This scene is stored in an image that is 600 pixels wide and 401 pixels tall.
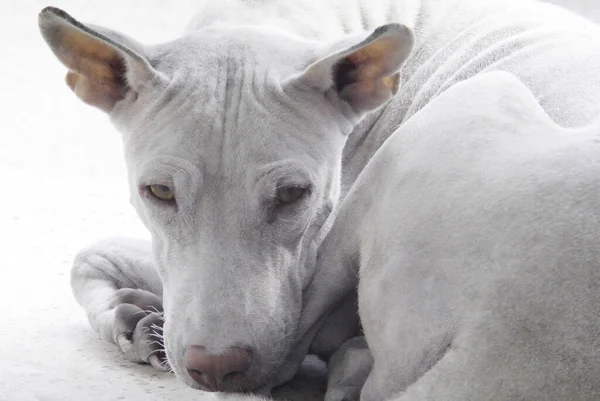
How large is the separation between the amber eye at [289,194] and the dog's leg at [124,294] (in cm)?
57

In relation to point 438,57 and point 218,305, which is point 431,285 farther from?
point 438,57

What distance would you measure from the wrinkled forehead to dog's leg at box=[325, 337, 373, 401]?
584 mm

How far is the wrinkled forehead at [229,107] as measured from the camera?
2668mm

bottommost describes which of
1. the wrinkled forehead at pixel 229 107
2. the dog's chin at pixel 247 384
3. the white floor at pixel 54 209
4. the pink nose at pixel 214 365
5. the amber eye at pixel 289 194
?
the white floor at pixel 54 209

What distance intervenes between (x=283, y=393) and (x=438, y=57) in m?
1.49

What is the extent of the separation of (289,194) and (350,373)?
0.54 m

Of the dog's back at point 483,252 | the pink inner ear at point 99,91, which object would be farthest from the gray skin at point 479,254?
the pink inner ear at point 99,91

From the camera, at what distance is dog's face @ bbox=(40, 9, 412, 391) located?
8.25ft

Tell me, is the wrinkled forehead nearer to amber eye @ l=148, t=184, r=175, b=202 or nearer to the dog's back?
amber eye @ l=148, t=184, r=175, b=202

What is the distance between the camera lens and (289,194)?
8.91 ft

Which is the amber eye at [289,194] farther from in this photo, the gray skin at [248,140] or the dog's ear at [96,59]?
the dog's ear at [96,59]

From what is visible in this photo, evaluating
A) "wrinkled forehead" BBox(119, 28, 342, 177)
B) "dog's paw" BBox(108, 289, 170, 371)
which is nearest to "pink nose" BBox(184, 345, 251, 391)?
"dog's paw" BBox(108, 289, 170, 371)

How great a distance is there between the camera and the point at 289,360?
2770 millimetres

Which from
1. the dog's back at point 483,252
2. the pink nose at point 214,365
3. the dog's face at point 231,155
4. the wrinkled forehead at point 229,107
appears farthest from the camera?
the wrinkled forehead at point 229,107
